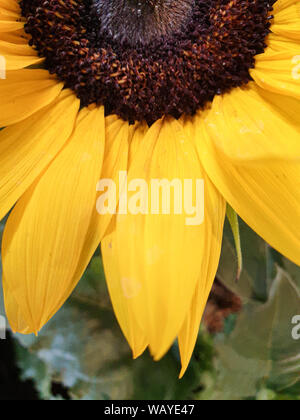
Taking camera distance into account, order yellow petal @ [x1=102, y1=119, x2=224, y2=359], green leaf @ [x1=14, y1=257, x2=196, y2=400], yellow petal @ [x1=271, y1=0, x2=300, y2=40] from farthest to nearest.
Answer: green leaf @ [x1=14, y1=257, x2=196, y2=400] < yellow petal @ [x1=271, y1=0, x2=300, y2=40] < yellow petal @ [x1=102, y1=119, x2=224, y2=359]

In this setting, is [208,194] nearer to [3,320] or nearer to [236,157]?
[236,157]

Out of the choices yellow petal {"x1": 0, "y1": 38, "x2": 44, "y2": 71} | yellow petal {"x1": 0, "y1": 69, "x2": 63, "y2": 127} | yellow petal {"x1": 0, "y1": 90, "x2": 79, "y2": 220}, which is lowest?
yellow petal {"x1": 0, "y1": 90, "x2": 79, "y2": 220}

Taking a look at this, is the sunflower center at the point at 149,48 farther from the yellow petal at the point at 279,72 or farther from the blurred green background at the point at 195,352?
the blurred green background at the point at 195,352

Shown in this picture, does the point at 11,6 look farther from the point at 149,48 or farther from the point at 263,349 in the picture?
the point at 263,349

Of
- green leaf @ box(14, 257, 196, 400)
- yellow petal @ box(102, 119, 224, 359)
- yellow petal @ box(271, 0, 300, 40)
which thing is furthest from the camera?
green leaf @ box(14, 257, 196, 400)

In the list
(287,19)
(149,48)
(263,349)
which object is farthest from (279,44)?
(263,349)

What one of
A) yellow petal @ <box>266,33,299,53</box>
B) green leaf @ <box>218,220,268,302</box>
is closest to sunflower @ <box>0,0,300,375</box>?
yellow petal @ <box>266,33,299,53</box>

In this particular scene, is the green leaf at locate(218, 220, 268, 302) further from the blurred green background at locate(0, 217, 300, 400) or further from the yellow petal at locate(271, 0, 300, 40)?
the yellow petal at locate(271, 0, 300, 40)
